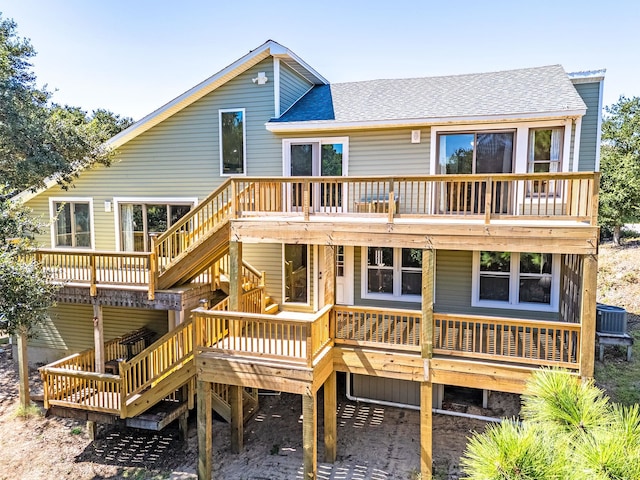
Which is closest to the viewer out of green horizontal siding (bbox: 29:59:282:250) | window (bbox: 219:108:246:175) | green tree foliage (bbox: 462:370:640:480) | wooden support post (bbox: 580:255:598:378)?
green tree foliage (bbox: 462:370:640:480)

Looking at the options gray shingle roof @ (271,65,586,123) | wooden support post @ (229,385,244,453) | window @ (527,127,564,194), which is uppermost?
gray shingle roof @ (271,65,586,123)

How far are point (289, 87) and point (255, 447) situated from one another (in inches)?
388

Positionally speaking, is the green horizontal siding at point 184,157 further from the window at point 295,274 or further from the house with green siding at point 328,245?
the window at point 295,274

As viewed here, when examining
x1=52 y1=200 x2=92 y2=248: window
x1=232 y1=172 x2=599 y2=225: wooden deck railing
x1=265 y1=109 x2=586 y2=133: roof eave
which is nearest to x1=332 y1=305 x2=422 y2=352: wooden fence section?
x1=232 y1=172 x2=599 y2=225: wooden deck railing

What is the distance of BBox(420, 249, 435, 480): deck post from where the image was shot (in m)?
7.94

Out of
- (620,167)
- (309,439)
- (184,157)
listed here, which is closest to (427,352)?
(309,439)

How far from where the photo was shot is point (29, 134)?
38.4 ft

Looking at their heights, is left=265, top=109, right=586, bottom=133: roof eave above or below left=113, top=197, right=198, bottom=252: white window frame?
above

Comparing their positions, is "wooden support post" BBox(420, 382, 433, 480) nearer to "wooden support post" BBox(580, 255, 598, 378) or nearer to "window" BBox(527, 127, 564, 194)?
"wooden support post" BBox(580, 255, 598, 378)

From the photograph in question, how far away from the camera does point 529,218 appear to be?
753 centimetres

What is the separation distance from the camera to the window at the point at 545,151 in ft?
30.6

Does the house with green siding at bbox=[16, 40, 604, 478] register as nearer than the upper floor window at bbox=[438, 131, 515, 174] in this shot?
Yes

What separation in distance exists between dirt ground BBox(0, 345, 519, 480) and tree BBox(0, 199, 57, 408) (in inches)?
117

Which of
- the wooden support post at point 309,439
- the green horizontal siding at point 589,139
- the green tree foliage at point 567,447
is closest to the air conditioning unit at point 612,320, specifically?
the green horizontal siding at point 589,139
